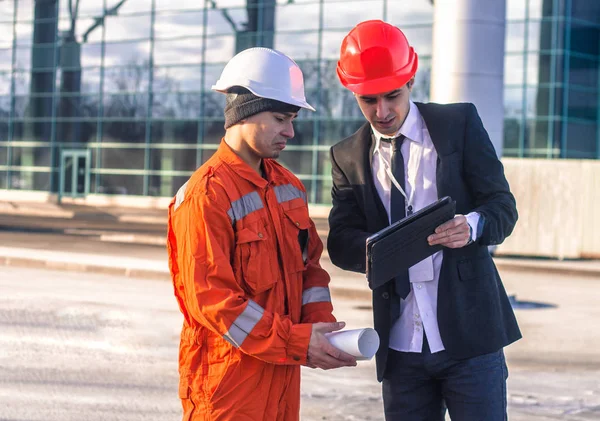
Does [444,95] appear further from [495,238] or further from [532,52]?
[532,52]

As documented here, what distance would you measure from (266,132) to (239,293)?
57 centimetres

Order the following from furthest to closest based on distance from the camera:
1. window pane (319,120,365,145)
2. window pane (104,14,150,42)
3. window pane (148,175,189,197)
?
1. window pane (104,14,150,42)
2. window pane (148,175,189,197)
3. window pane (319,120,365,145)

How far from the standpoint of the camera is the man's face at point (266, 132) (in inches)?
134

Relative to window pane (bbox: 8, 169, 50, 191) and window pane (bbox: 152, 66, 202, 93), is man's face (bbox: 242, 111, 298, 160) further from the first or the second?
window pane (bbox: 8, 169, 50, 191)

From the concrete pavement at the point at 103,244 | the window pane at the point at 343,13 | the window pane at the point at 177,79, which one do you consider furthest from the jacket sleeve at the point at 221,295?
the window pane at the point at 177,79

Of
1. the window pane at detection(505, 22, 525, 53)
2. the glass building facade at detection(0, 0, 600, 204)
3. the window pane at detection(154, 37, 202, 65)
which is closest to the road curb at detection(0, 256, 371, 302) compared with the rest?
the glass building facade at detection(0, 0, 600, 204)

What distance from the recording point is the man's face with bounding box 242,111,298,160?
340cm

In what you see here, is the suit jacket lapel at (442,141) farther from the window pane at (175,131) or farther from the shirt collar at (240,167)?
the window pane at (175,131)

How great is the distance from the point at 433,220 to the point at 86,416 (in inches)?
165

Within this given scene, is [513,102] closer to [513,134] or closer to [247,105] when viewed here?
[513,134]

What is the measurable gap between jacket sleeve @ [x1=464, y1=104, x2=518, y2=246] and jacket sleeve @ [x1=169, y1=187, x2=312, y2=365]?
794 mm

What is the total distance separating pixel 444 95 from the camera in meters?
15.9

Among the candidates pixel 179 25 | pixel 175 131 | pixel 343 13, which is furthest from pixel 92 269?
pixel 179 25

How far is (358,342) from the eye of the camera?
3223 millimetres
